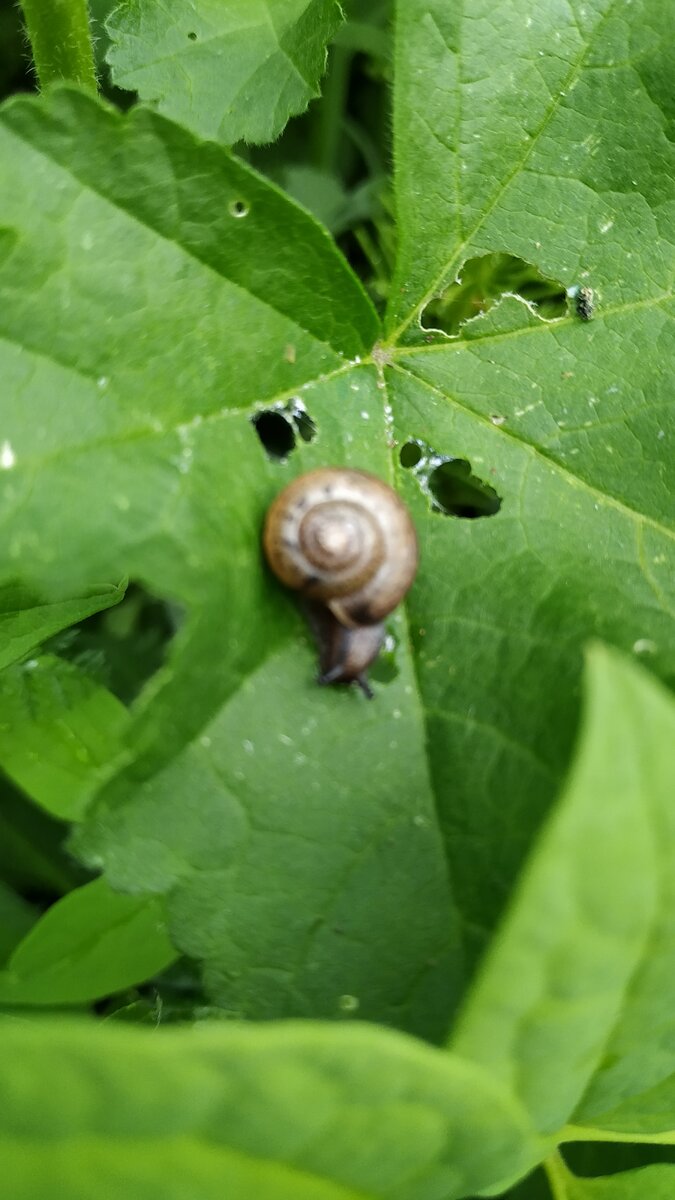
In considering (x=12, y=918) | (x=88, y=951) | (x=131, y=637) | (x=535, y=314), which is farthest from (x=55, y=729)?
(x=535, y=314)

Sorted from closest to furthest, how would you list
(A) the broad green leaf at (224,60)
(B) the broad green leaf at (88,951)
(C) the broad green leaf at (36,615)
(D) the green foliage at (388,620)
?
(D) the green foliage at (388,620) < (B) the broad green leaf at (88,951) < (C) the broad green leaf at (36,615) < (A) the broad green leaf at (224,60)

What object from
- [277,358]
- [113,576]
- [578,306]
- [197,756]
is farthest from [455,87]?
[197,756]

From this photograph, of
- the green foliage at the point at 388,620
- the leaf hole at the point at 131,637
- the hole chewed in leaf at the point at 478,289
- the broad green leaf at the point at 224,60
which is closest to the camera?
the green foliage at the point at 388,620

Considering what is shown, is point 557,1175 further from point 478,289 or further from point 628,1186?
point 478,289

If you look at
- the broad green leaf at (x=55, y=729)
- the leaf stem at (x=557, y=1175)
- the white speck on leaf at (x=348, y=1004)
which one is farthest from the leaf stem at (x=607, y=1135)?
the broad green leaf at (x=55, y=729)

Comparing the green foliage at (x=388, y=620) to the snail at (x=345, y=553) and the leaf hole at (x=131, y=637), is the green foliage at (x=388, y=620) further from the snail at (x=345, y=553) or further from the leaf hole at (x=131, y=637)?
the leaf hole at (x=131, y=637)

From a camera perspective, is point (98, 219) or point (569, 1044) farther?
point (98, 219)

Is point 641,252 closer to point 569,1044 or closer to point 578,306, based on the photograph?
point 578,306
